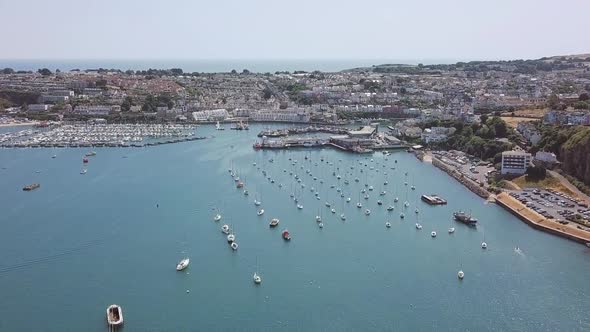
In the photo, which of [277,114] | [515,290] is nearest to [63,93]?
[277,114]

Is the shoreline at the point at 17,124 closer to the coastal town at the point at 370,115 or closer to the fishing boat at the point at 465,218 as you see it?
the coastal town at the point at 370,115

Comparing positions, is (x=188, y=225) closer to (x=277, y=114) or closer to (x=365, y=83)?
(x=277, y=114)

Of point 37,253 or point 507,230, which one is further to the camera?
point 507,230

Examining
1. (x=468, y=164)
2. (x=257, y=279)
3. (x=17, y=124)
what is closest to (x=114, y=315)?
(x=257, y=279)

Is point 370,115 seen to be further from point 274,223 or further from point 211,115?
point 274,223

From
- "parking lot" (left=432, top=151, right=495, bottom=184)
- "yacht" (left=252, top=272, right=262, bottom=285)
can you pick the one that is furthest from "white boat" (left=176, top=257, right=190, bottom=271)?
"parking lot" (left=432, top=151, right=495, bottom=184)

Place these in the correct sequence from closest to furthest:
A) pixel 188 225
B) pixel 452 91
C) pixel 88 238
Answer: pixel 88 238 < pixel 188 225 < pixel 452 91
